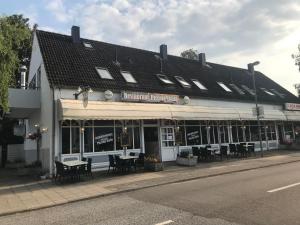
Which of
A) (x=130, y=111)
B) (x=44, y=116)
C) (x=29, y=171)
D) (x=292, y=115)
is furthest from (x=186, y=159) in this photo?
(x=292, y=115)

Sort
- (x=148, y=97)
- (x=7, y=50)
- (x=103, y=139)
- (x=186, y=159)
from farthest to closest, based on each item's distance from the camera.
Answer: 1. (x=148, y=97)
2. (x=186, y=159)
3. (x=103, y=139)
4. (x=7, y=50)

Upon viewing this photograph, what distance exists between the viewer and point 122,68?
22406 millimetres

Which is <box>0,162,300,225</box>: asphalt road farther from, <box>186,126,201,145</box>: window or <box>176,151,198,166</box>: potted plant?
<box>186,126,201,145</box>: window

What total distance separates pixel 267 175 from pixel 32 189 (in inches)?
392

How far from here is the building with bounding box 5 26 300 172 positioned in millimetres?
17578

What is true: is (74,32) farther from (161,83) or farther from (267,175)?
(267,175)

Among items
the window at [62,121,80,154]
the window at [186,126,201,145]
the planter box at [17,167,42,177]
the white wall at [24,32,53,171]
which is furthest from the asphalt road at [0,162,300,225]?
the window at [186,126,201,145]

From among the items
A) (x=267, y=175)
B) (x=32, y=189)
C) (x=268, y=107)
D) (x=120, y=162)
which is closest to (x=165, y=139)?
(x=120, y=162)

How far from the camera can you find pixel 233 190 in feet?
37.3

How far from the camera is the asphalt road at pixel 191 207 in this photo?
7.93 m

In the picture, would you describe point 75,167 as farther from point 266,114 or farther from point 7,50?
point 266,114

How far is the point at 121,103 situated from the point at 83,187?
637 centimetres

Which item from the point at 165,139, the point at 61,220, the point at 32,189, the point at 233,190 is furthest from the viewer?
the point at 165,139

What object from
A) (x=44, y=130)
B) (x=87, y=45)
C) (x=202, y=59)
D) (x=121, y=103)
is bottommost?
(x=44, y=130)
